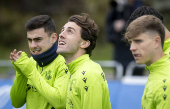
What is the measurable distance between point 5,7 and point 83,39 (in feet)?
66.4

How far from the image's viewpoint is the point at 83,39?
307 cm

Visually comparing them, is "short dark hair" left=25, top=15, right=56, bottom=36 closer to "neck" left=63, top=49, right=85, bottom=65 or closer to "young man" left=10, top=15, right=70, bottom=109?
"young man" left=10, top=15, right=70, bottom=109

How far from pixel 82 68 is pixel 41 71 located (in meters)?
0.77

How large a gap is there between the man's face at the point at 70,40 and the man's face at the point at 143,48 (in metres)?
0.74

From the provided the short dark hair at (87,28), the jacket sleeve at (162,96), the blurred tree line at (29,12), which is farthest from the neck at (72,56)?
the blurred tree line at (29,12)

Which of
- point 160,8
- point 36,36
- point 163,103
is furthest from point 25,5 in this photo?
point 163,103

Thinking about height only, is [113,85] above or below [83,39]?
below

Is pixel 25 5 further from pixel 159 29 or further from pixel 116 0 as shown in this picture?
pixel 159 29

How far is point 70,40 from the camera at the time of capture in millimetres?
3018

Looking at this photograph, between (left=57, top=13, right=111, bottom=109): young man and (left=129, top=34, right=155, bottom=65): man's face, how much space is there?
0.48m

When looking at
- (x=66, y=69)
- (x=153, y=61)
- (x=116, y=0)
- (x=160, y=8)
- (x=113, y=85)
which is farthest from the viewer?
(x=160, y=8)

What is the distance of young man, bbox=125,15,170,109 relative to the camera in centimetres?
237

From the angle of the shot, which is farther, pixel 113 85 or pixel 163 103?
pixel 113 85

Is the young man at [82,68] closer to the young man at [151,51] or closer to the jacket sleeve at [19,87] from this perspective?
the young man at [151,51]
